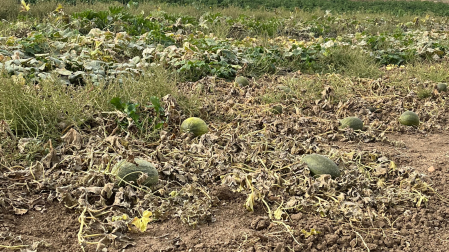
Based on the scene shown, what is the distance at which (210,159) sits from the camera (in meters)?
3.33

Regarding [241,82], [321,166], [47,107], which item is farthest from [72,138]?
[241,82]

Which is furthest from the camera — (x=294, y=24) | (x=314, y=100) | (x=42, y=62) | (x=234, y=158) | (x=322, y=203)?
(x=294, y=24)

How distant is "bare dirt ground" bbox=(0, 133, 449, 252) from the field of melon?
10 millimetres

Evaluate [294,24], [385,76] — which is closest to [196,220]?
[385,76]

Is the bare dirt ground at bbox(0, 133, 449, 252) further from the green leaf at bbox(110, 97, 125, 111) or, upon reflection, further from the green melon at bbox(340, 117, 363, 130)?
the green melon at bbox(340, 117, 363, 130)

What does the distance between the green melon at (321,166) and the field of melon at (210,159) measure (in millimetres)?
11

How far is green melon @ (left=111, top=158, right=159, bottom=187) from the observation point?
115 inches

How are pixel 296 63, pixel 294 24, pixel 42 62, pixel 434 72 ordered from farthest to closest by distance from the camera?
1. pixel 294 24
2. pixel 296 63
3. pixel 434 72
4. pixel 42 62

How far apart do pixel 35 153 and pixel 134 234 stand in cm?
129

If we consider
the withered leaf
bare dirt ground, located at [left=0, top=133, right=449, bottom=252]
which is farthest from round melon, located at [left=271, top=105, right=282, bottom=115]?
the withered leaf

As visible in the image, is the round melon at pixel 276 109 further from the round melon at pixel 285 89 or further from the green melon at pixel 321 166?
the green melon at pixel 321 166

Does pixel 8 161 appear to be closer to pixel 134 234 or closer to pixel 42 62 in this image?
pixel 134 234

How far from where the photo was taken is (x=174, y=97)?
14.8 ft

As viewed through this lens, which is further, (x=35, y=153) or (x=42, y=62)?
(x=42, y=62)
